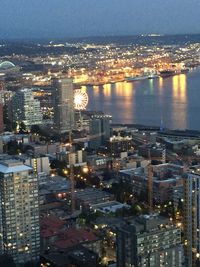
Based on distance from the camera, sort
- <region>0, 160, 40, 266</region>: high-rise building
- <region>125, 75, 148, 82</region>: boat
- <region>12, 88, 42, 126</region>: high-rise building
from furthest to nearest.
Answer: <region>125, 75, 148, 82</region>: boat → <region>12, 88, 42, 126</region>: high-rise building → <region>0, 160, 40, 266</region>: high-rise building

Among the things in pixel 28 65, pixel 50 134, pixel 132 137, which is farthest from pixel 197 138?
pixel 28 65

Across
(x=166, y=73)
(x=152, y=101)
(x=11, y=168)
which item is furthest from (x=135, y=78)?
(x=11, y=168)

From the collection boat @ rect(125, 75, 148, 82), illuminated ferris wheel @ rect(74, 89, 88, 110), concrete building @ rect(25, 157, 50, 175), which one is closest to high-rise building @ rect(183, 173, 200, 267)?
concrete building @ rect(25, 157, 50, 175)

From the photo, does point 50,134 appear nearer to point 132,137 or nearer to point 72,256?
point 132,137

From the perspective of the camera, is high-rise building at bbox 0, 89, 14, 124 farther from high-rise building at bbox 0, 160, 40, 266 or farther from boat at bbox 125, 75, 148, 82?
boat at bbox 125, 75, 148, 82

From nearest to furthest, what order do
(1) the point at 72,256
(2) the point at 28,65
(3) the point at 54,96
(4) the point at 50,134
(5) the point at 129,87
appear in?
(1) the point at 72,256, (4) the point at 50,134, (3) the point at 54,96, (5) the point at 129,87, (2) the point at 28,65

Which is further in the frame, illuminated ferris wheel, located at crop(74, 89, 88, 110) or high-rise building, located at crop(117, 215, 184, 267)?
illuminated ferris wheel, located at crop(74, 89, 88, 110)
